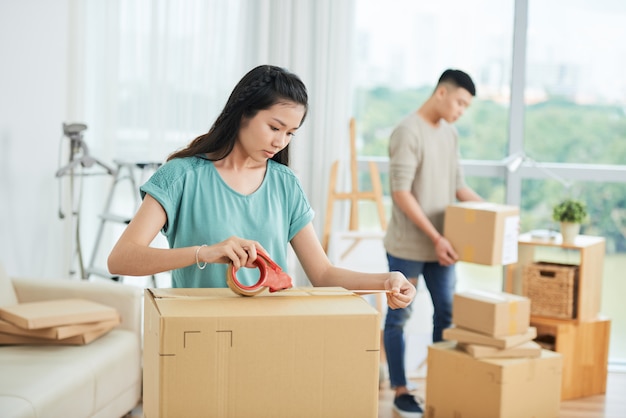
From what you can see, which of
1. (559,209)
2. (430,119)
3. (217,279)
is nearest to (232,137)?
(217,279)

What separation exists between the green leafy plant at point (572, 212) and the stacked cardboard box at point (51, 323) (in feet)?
7.10

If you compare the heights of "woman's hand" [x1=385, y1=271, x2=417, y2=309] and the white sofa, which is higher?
"woman's hand" [x1=385, y1=271, x2=417, y2=309]

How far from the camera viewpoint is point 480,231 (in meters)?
3.46

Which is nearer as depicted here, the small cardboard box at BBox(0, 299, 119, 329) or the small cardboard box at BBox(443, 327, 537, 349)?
the small cardboard box at BBox(0, 299, 119, 329)

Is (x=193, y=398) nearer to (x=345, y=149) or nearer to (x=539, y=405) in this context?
(x=539, y=405)

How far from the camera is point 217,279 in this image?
164cm

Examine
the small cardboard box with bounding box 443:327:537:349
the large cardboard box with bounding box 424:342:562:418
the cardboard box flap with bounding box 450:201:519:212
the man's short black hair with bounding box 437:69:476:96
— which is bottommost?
the large cardboard box with bounding box 424:342:562:418

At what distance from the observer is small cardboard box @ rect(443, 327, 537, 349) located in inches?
129

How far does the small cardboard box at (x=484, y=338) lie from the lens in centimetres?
329

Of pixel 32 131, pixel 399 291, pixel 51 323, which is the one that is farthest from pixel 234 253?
pixel 32 131

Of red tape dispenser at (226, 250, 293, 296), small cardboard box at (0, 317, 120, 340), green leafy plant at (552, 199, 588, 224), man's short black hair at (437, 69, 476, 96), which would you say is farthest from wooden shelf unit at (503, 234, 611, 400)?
red tape dispenser at (226, 250, 293, 296)

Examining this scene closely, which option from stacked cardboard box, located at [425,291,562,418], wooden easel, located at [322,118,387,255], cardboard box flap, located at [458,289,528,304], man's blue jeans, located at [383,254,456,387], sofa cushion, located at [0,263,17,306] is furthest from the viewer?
wooden easel, located at [322,118,387,255]

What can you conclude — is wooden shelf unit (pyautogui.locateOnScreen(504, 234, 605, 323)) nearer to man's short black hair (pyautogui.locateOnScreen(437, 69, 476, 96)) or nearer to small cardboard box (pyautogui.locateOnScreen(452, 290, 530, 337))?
small cardboard box (pyautogui.locateOnScreen(452, 290, 530, 337))

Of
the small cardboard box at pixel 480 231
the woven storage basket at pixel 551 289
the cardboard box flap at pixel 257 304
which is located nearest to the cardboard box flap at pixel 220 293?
the cardboard box flap at pixel 257 304
